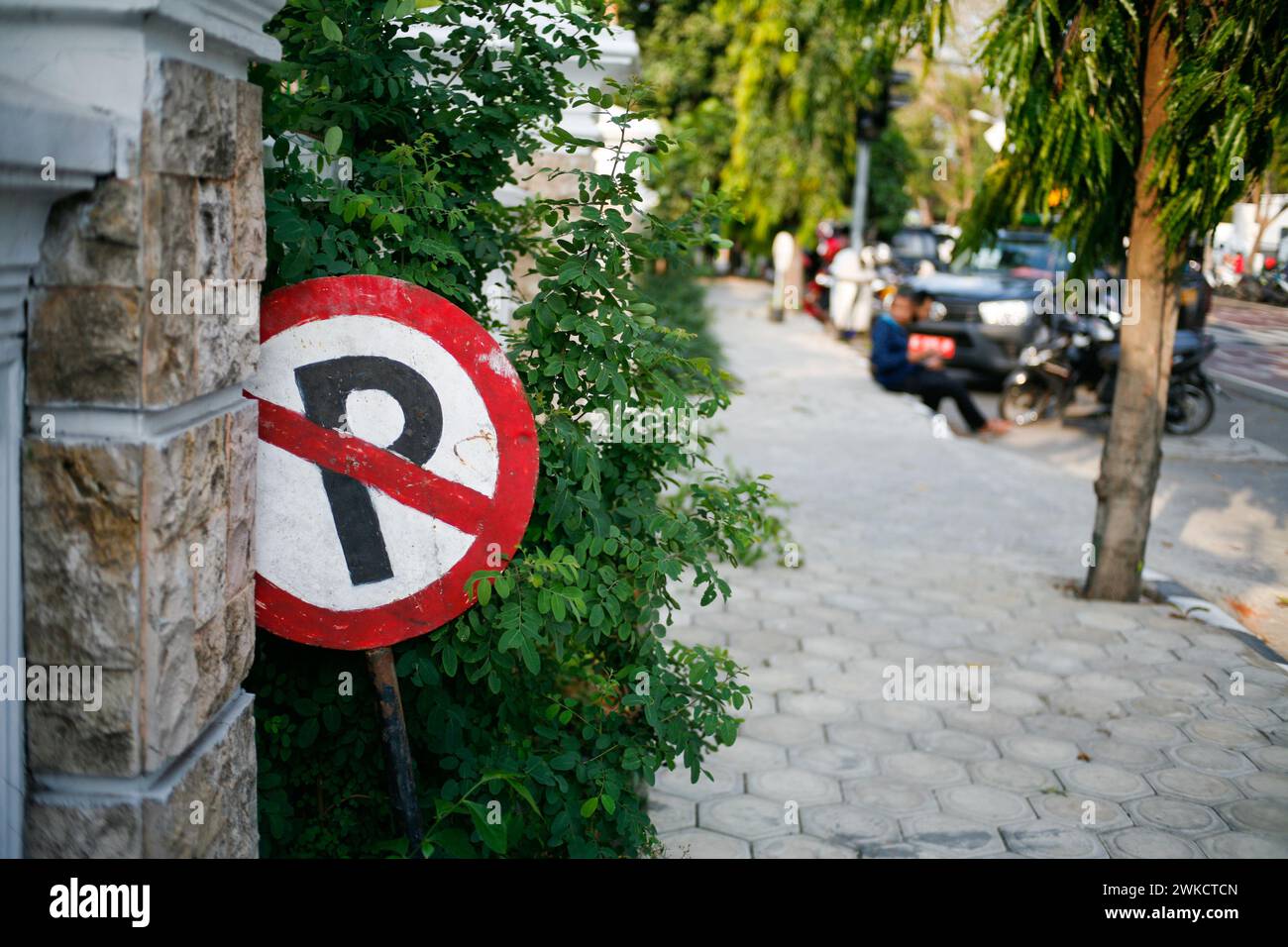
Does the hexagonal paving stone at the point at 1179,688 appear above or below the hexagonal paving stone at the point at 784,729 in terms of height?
above

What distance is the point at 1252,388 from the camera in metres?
10.4

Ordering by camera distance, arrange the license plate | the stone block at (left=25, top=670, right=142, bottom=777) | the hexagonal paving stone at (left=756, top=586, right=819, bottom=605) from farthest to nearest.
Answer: the license plate, the hexagonal paving stone at (left=756, top=586, right=819, bottom=605), the stone block at (left=25, top=670, right=142, bottom=777)

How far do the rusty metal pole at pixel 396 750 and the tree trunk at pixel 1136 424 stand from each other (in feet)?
16.1

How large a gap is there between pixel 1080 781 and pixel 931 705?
2.77 feet

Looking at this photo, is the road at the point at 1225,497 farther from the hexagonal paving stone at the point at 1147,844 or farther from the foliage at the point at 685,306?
the foliage at the point at 685,306

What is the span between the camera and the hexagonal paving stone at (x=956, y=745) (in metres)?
4.68

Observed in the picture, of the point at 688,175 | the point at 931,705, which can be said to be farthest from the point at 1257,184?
the point at 688,175

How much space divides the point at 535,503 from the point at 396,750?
713mm

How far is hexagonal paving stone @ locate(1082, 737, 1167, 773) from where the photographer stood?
4582mm

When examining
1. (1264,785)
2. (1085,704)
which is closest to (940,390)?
(1085,704)

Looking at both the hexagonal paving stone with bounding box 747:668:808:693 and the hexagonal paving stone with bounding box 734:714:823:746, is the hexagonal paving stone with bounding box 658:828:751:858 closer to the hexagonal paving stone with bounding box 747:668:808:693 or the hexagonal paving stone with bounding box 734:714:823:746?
the hexagonal paving stone with bounding box 734:714:823:746

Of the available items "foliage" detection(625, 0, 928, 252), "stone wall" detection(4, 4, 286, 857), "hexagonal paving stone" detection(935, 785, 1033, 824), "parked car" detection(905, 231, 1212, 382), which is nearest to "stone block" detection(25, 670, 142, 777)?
"stone wall" detection(4, 4, 286, 857)

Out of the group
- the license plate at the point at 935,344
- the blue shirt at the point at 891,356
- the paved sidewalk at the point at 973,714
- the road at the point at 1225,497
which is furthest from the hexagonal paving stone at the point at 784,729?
the license plate at the point at 935,344

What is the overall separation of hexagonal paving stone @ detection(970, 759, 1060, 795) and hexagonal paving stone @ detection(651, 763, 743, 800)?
89 centimetres
